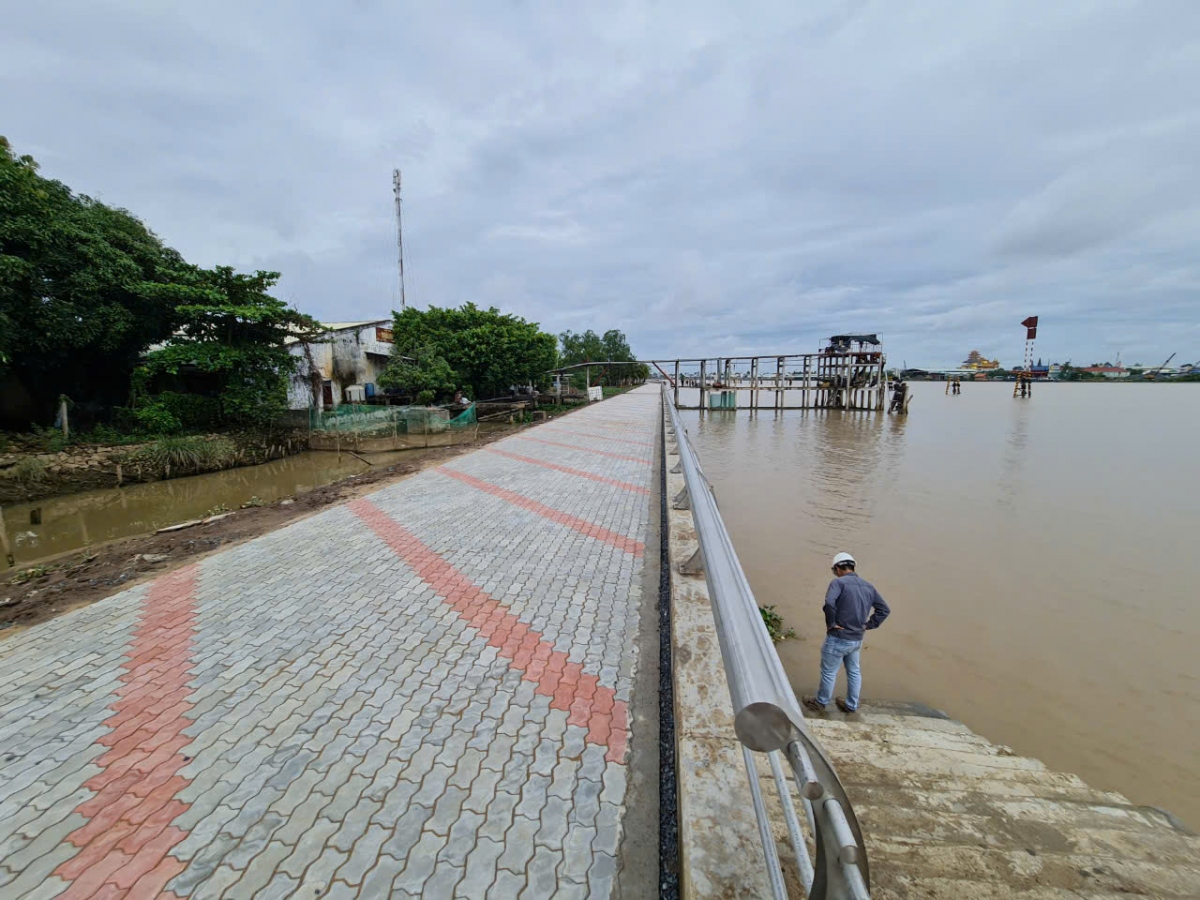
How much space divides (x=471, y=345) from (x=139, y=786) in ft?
74.6

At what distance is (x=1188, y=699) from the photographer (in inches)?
165

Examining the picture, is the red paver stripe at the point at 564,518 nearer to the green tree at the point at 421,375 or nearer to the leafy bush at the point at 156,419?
the leafy bush at the point at 156,419

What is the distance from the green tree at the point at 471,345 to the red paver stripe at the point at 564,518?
15.7 meters

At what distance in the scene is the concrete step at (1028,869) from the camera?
181cm

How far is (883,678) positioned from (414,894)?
14.6 feet

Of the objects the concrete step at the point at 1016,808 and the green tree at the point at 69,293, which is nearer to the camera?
the concrete step at the point at 1016,808

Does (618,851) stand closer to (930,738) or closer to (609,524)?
(930,738)

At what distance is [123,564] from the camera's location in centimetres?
531

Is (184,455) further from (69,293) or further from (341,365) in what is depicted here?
(341,365)

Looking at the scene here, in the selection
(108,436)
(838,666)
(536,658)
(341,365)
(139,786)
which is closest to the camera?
(139,786)

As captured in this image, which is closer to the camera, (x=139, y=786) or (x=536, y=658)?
(x=139, y=786)

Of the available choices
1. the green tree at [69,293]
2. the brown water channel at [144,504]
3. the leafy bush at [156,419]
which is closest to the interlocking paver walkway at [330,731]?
the brown water channel at [144,504]

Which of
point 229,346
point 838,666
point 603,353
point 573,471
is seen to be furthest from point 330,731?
point 603,353

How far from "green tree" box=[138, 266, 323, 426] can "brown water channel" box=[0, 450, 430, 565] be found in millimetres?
2323
